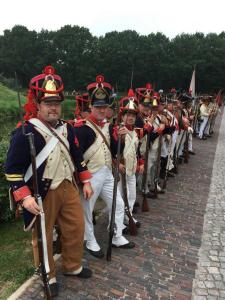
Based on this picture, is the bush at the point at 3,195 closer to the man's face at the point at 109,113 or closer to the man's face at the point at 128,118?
the man's face at the point at 109,113

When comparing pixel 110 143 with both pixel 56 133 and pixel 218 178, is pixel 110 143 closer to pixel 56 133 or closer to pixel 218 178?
pixel 56 133

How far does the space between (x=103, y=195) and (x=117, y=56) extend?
61.7 metres

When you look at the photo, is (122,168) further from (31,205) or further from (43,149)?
(31,205)

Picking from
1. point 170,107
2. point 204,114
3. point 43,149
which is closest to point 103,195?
point 43,149

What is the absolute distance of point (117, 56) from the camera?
64438mm

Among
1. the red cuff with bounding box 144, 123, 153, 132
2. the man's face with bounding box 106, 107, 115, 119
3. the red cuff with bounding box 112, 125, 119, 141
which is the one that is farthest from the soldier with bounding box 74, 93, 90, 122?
the red cuff with bounding box 112, 125, 119, 141

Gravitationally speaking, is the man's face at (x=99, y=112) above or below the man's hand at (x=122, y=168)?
above

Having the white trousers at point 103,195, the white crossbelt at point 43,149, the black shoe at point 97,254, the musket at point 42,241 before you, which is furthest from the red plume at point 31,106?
the black shoe at point 97,254

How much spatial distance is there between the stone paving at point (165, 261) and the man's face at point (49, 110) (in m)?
2.16

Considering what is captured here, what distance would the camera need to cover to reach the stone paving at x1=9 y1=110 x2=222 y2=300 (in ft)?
14.8

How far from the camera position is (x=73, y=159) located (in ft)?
15.1

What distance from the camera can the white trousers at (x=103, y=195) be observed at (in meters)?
5.17

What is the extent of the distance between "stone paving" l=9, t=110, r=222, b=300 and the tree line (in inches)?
1925

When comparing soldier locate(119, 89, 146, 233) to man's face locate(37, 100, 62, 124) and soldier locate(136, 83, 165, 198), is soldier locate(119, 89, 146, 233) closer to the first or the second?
soldier locate(136, 83, 165, 198)
